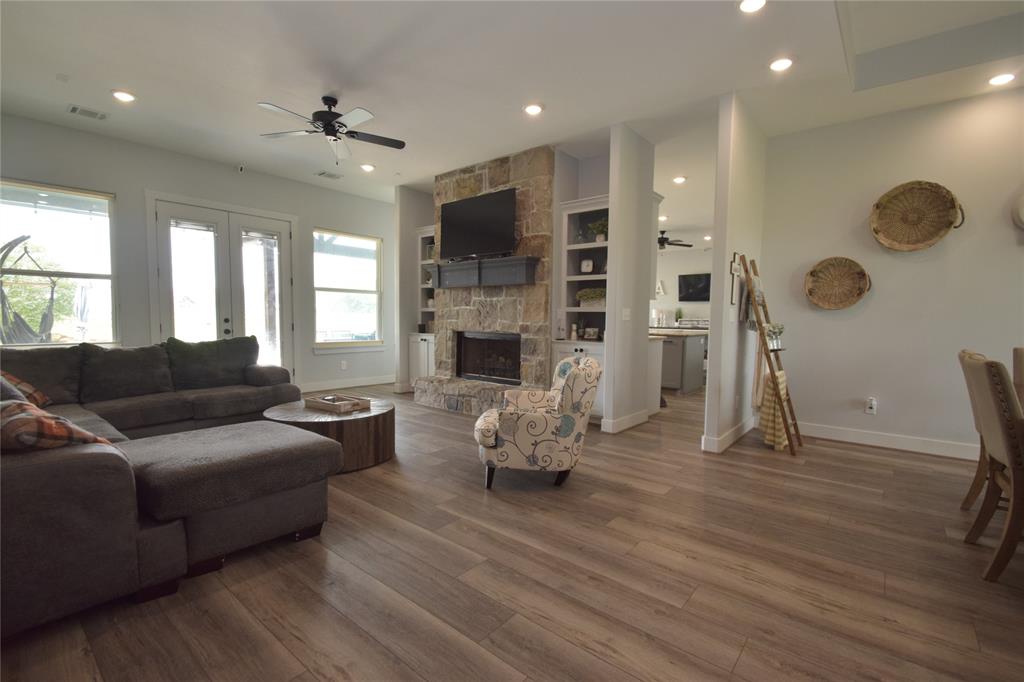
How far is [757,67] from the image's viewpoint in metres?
3.20

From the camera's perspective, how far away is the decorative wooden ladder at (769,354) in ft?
12.5

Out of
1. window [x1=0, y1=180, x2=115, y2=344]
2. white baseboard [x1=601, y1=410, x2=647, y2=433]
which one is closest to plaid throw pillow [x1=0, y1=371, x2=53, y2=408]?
window [x1=0, y1=180, x2=115, y2=344]

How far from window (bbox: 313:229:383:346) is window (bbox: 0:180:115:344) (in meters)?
2.38

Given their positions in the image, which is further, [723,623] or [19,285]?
[19,285]

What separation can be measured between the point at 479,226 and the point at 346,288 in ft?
9.25

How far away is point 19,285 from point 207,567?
170 inches

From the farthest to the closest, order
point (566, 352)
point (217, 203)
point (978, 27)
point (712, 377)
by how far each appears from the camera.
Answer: point (217, 203), point (566, 352), point (712, 377), point (978, 27)

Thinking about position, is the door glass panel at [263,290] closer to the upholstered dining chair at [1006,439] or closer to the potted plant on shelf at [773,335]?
the potted plant on shelf at [773,335]

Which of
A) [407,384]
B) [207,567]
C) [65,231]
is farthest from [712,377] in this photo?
[65,231]

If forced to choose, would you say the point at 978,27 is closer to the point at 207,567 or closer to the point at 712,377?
the point at 712,377

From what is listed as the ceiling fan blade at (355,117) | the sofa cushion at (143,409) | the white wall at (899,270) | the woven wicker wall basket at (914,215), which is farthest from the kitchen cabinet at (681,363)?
the sofa cushion at (143,409)

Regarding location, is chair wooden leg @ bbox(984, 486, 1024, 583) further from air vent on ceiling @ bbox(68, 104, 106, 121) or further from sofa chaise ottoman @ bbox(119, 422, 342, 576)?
air vent on ceiling @ bbox(68, 104, 106, 121)

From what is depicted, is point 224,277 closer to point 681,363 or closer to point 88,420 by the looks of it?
point 88,420

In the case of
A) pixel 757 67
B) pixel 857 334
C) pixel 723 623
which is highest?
pixel 757 67
